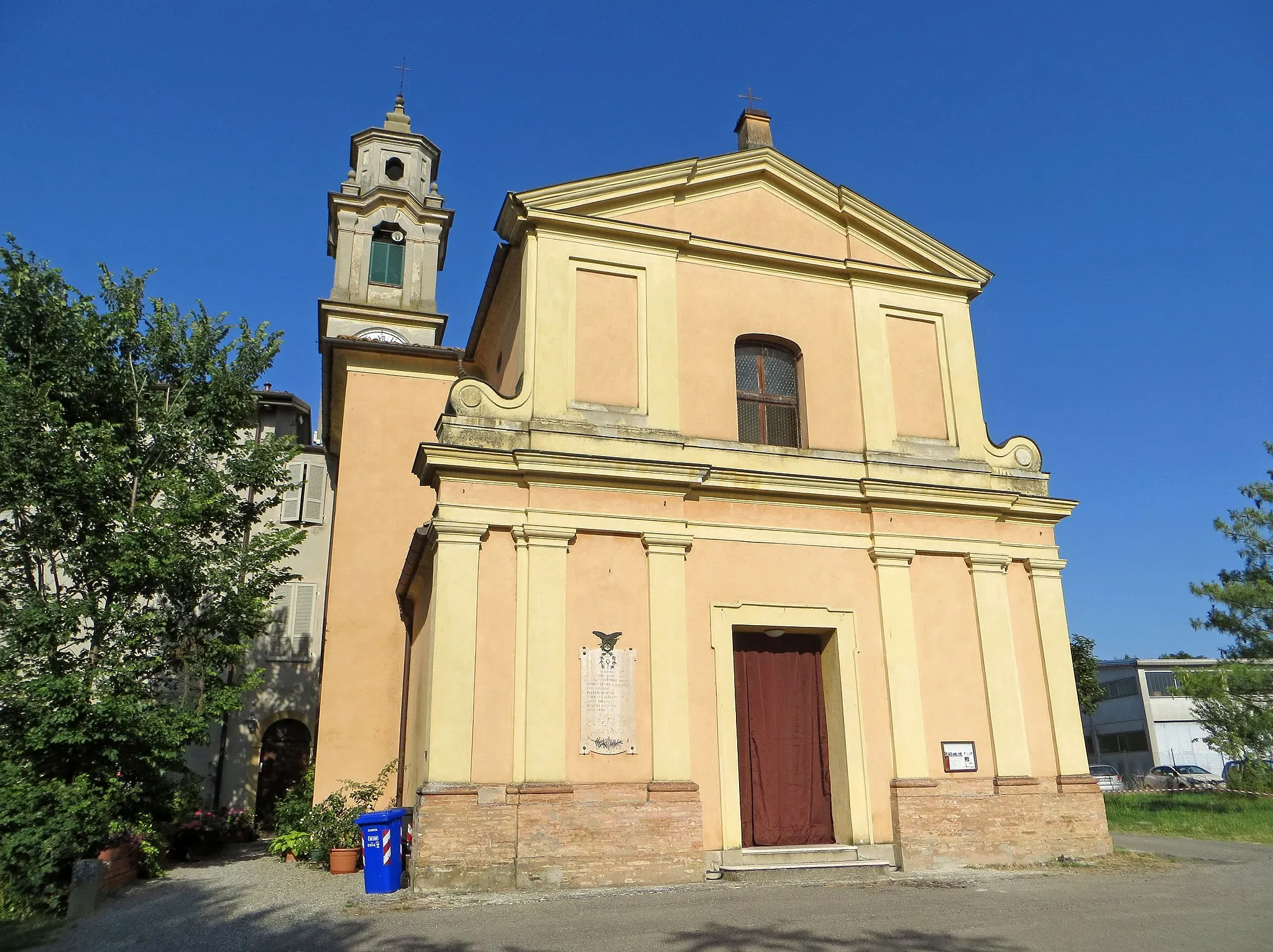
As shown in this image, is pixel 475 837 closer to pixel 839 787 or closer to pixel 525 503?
pixel 525 503

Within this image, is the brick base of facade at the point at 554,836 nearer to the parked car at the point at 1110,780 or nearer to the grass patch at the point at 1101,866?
the grass patch at the point at 1101,866

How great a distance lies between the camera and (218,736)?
19875 millimetres

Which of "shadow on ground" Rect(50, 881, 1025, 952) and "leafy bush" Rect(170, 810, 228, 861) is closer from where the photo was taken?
"shadow on ground" Rect(50, 881, 1025, 952)

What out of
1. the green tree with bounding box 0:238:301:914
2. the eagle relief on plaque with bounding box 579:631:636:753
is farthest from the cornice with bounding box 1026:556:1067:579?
the green tree with bounding box 0:238:301:914

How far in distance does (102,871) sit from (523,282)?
29.0ft

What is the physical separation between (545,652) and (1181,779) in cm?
3538

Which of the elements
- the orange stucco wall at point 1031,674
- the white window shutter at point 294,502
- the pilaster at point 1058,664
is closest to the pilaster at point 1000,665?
the orange stucco wall at point 1031,674

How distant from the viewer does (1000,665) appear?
12961 mm

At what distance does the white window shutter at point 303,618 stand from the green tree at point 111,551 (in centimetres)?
651

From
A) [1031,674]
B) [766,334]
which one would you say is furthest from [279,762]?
[1031,674]

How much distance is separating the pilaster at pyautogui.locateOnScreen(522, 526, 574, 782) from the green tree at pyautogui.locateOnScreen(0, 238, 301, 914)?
4522 mm

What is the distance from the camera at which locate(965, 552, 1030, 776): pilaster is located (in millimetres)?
12570

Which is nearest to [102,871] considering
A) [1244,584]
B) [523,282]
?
[523,282]

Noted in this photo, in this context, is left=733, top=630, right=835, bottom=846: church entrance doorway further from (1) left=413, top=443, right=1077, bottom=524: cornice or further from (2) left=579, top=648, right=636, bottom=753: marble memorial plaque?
(1) left=413, top=443, right=1077, bottom=524: cornice
